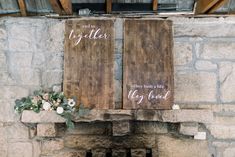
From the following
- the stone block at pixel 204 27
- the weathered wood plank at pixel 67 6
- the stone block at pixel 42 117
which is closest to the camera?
the weathered wood plank at pixel 67 6

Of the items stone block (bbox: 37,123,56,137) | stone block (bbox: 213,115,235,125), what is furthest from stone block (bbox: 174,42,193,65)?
stone block (bbox: 37,123,56,137)

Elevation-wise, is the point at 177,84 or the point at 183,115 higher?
the point at 177,84

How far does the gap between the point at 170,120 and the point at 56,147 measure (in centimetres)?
94

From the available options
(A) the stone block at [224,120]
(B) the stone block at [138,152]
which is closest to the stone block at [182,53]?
(A) the stone block at [224,120]

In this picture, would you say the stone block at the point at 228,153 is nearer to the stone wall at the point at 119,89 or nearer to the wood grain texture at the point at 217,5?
the stone wall at the point at 119,89

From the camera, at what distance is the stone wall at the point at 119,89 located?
2770 mm

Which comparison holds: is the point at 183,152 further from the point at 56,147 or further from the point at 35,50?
the point at 35,50

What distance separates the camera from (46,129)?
8.86 feet

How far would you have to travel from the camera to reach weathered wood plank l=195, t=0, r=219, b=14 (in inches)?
101

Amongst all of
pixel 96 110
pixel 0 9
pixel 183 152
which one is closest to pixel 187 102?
pixel 183 152

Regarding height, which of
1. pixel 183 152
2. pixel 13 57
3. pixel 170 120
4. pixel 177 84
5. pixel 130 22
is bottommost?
pixel 183 152

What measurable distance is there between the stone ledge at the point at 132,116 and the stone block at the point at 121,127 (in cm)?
6

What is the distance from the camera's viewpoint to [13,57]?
9.17ft

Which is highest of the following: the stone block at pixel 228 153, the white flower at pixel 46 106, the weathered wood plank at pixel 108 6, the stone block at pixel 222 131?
the weathered wood plank at pixel 108 6
